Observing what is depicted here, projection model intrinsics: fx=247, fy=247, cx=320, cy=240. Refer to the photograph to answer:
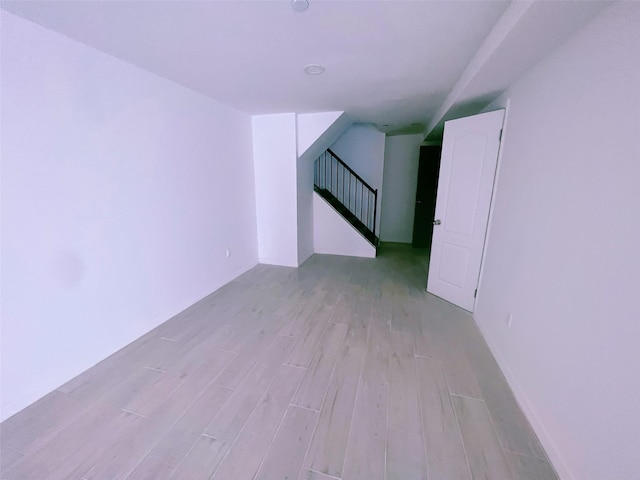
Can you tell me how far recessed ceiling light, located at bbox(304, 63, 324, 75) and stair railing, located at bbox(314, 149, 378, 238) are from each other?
326 centimetres

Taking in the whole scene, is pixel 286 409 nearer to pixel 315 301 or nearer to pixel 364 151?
pixel 315 301

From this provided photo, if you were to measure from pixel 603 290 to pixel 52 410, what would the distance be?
3.14 metres

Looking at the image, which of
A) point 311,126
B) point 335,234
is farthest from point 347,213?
point 311,126

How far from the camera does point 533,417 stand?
4.93 feet

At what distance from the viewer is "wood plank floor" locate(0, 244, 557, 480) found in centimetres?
128

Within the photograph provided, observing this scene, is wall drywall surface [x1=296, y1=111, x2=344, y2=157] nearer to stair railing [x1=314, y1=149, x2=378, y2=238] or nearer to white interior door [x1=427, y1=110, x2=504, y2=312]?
white interior door [x1=427, y1=110, x2=504, y2=312]

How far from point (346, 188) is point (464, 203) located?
3.14 meters

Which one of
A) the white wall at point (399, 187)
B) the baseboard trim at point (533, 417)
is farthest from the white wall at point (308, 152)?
the baseboard trim at point (533, 417)

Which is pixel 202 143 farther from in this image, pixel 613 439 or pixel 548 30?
pixel 613 439

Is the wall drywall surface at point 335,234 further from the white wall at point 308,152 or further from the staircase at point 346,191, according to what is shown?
the staircase at point 346,191

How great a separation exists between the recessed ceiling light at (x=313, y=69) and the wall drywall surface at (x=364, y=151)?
3.36 meters

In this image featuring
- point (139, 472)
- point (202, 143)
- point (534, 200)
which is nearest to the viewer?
point (139, 472)

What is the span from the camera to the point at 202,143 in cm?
291

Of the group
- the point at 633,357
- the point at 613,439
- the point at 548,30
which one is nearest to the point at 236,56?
the point at 548,30
